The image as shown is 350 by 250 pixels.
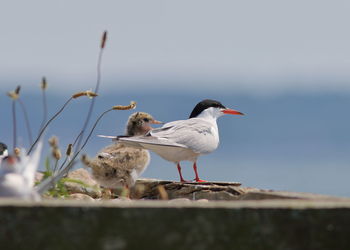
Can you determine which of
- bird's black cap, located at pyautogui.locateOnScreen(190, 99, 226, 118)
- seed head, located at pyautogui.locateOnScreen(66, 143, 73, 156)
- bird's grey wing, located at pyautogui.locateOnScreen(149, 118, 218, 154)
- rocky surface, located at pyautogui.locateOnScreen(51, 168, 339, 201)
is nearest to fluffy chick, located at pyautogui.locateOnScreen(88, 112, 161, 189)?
rocky surface, located at pyautogui.locateOnScreen(51, 168, 339, 201)

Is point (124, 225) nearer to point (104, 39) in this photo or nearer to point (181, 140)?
point (104, 39)

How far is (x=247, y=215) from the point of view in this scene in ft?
8.98

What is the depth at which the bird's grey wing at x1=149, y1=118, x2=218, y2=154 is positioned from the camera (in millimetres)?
6543

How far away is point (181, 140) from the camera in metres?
6.57

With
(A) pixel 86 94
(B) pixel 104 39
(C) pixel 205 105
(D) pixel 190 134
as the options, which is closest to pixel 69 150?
(A) pixel 86 94

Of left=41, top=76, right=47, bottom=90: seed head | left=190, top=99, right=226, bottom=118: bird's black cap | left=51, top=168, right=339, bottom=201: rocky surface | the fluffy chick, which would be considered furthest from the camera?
left=190, top=99, right=226, bottom=118: bird's black cap

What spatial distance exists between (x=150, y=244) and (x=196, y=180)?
4017 millimetres

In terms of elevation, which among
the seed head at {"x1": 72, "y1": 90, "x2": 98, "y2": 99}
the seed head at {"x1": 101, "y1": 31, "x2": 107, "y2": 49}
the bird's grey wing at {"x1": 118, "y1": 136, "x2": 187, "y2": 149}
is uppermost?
the seed head at {"x1": 101, "y1": 31, "x2": 107, "y2": 49}

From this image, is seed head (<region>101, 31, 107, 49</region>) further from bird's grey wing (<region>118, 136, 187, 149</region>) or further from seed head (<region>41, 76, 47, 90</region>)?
bird's grey wing (<region>118, 136, 187, 149</region>)

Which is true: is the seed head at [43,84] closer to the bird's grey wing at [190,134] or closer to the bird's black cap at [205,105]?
the bird's grey wing at [190,134]

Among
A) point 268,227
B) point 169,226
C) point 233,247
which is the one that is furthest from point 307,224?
point 169,226

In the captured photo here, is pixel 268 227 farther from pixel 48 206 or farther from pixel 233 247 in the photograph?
pixel 48 206

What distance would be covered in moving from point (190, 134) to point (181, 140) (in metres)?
0.18

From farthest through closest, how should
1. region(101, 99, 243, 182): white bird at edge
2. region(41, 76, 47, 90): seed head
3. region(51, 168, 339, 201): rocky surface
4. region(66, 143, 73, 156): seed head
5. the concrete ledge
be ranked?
region(101, 99, 243, 182): white bird at edge < region(51, 168, 339, 201): rocky surface < region(66, 143, 73, 156): seed head < region(41, 76, 47, 90): seed head < the concrete ledge
